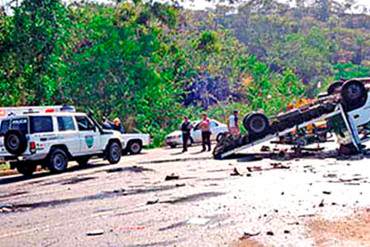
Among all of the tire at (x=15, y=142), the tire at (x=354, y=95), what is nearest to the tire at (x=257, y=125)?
the tire at (x=354, y=95)

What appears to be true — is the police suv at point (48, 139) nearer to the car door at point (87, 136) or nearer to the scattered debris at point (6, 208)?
the car door at point (87, 136)

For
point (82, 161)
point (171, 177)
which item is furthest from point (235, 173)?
point (82, 161)

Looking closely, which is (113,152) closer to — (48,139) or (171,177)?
(48,139)

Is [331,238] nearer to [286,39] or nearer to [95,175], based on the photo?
[95,175]

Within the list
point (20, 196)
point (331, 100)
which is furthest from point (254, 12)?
point (20, 196)

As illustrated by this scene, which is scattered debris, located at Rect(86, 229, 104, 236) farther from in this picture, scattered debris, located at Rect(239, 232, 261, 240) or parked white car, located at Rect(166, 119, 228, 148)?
parked white car, located at Rect(166, 119, 228, 148)

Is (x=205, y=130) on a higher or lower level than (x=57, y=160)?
higher

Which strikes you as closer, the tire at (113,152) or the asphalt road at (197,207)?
the asphalt road at (197,207)

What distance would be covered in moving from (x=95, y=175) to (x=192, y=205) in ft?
24.5

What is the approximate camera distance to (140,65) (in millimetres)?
35844

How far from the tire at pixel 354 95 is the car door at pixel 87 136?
8.47m

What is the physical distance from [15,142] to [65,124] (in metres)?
2.03

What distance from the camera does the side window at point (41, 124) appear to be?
18516mm

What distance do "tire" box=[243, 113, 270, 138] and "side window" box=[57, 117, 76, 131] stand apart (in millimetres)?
5992
